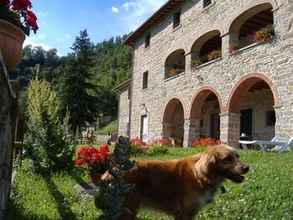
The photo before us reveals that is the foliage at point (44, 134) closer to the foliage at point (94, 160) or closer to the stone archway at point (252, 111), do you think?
the foliage at point (94, 160)

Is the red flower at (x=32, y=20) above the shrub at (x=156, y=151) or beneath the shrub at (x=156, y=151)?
above

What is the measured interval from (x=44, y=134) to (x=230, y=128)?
9403 millimetres

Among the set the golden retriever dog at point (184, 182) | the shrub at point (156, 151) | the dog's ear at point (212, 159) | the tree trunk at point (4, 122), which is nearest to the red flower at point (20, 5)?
the tree trunk at point (4, 122)

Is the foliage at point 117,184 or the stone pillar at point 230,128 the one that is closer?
the foliage at point 117,184

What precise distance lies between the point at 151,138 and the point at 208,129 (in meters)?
3.17

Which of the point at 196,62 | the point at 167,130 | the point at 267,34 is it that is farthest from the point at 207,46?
the point at 267,34

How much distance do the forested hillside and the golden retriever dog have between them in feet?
6.03

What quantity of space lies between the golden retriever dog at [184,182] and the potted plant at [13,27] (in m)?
1.51

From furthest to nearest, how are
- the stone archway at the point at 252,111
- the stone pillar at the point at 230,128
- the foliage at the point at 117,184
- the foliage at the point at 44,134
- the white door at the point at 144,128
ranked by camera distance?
the white door at the point at 144,128, the stone pillar at the point at 230,128, the stone archway at the point at 252,111, the foliage at the point at 44,134, the foliage at the point at 117,184

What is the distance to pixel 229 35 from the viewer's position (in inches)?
640

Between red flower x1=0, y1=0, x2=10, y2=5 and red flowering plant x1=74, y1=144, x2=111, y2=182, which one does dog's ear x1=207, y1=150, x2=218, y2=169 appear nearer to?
red flower x1=0, y1=0, x2=10, y2=5

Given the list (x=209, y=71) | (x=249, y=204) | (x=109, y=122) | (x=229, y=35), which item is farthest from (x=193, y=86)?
(x=109, y=122)

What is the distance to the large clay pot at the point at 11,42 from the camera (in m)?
3.55

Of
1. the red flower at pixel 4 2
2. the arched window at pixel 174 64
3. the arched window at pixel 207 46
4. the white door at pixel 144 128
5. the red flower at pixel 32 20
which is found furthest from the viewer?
the white door at pixel 144 128
